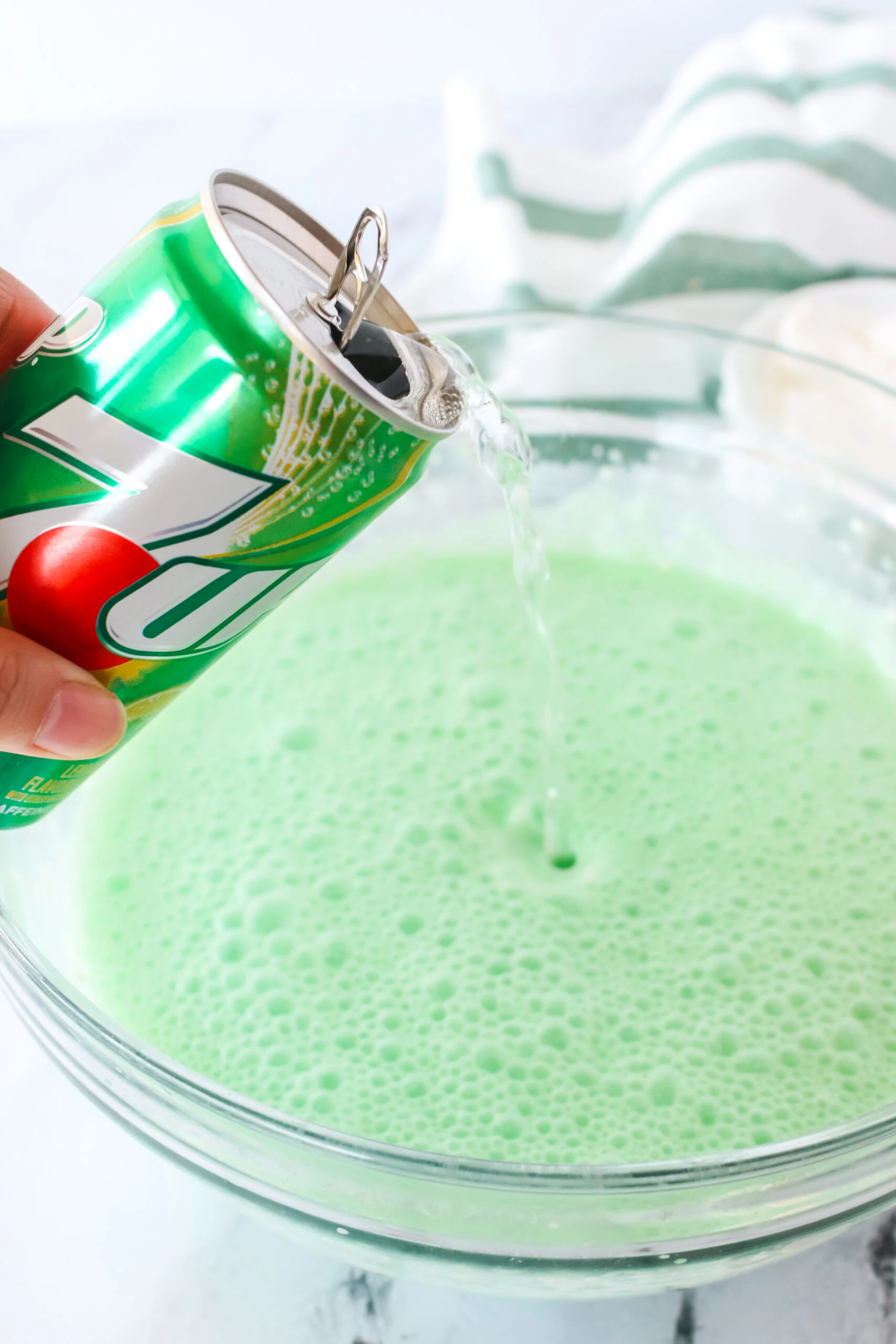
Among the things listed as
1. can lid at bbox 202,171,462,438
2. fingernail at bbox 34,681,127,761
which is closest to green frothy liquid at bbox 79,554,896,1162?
fingernail at bbox 34,681,127,761

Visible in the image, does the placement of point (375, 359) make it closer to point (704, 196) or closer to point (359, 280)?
point (359, 280)

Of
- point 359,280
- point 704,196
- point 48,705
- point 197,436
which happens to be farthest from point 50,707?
point 704,196

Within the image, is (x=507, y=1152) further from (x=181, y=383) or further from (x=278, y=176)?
(x=278, y=176)

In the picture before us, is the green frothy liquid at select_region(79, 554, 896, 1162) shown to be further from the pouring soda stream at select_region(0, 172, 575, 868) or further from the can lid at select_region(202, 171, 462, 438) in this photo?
the can lid at select_region(202, 171, 462, 438)

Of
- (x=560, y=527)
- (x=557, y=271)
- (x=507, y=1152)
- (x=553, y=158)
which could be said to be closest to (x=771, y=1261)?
(x=507, y=1152)

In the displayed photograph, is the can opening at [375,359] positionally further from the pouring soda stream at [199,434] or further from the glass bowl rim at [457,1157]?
the glass bowl rim at [457,1157]

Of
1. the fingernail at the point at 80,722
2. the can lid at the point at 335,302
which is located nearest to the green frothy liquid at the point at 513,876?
the fingernail at the point at 80,722

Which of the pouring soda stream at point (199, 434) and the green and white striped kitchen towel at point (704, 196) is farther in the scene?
the green and white striped kitchen towel at point (704, 196)
